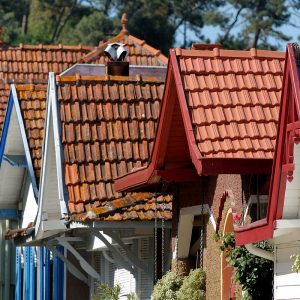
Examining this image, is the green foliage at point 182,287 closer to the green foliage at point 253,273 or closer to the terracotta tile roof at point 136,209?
the terracotta tile roof at point 136,209

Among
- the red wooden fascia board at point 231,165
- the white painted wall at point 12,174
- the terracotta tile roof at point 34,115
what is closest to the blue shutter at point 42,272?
the white painted wall at point 12,174

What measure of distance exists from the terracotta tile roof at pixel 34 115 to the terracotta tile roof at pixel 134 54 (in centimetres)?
672

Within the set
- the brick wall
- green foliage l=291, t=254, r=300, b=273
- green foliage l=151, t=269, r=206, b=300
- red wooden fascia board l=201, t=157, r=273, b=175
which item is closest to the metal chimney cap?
the brick wall

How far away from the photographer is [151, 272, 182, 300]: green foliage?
20.7 m

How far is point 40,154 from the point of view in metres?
27.6

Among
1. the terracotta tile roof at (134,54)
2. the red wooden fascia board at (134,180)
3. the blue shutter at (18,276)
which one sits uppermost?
the terracotta tile roof at (134,54)

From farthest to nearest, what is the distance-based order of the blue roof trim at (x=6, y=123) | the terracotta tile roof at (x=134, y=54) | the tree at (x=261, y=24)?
the tree at (x=261, y=24) → the terracotta tile roof at (x=134, y=54) → the blue roof trim at (x=6, y=123)

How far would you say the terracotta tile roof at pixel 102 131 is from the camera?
23.8 m

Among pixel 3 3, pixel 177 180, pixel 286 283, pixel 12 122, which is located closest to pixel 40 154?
pixel 12 122

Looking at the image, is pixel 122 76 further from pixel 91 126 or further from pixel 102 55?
pixel 102 55

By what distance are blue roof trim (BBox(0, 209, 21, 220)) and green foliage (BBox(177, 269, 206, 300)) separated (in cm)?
1212

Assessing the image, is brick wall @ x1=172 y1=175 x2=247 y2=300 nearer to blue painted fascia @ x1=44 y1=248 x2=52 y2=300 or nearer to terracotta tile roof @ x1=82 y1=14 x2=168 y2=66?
blue painted fascia @ x1=44 y1=248 x2=52 y2=300

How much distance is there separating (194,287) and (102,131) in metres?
4.69

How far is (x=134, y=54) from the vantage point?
36406mm
